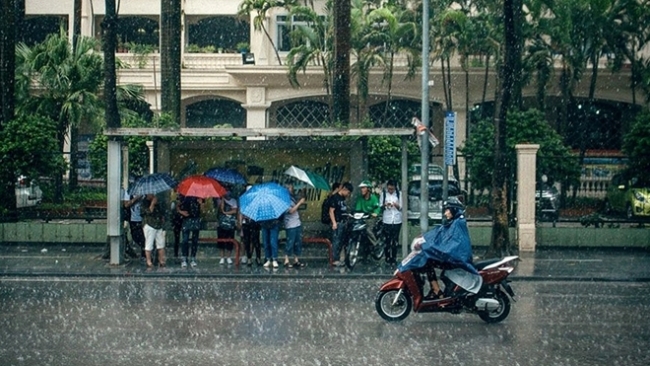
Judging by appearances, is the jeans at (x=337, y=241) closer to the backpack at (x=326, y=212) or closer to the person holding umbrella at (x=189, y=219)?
the backpack at (x=326, y=212)

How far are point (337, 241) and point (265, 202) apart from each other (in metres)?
2.01

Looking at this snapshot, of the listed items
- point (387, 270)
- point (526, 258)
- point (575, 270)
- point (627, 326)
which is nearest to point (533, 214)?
point (526, 258)

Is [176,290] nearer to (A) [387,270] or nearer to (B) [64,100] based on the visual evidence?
(A) [387,270]

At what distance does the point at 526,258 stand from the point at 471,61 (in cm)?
1833

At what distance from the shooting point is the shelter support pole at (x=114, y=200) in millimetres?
21047

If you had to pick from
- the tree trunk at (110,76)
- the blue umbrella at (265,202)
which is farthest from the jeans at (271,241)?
the tree trunk at (110,76)

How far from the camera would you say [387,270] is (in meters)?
21.1

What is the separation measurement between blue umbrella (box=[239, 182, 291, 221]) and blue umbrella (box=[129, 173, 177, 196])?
1491 millimetres

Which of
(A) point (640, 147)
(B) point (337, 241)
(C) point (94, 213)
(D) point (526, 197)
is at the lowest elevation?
(B) point (337, 241)

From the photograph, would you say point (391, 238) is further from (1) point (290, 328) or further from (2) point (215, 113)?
(2) point (215, 113)

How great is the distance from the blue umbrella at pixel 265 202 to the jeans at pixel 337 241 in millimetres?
1335

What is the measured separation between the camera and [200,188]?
20.8m

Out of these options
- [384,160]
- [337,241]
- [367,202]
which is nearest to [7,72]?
[384,160]

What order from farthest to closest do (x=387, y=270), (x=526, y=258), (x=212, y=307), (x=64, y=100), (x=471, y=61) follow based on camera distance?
(x=471, y=61), (x=64, y=100), (x=526, y=258), (x=387, y=270), (x=212, y=307)
